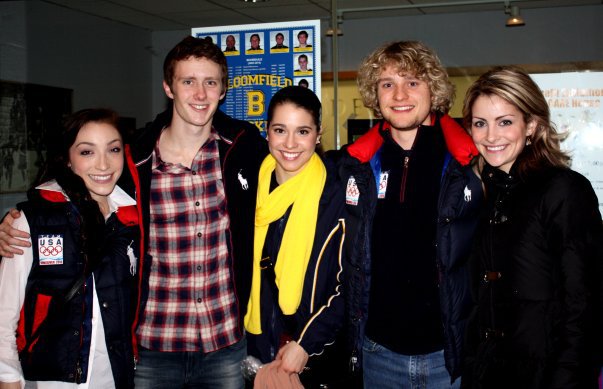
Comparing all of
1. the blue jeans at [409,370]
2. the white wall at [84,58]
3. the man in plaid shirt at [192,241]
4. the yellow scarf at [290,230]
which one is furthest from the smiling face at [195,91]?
the white wall at [84,58]

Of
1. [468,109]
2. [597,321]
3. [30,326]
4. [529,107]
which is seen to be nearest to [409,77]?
[468,109]

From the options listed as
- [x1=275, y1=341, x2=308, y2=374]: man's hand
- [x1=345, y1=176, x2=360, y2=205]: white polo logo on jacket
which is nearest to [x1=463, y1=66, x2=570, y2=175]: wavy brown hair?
[x1=345, y1=176, x2=360, y2=205]: white polo logo on jacket

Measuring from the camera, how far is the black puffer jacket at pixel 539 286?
168 cm

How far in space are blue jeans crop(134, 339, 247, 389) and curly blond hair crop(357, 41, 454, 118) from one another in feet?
4.31

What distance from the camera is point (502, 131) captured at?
1940 mm

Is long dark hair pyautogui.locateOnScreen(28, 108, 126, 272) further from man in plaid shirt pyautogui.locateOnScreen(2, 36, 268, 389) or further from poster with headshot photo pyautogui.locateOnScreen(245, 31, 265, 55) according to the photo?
poster with headshot photo pyautogui.locateOnScreen(245, 31, 265, 55)

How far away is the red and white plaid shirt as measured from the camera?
214 cm

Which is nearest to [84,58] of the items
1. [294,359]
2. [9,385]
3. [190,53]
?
[190,53]

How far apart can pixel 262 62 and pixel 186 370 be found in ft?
5.82

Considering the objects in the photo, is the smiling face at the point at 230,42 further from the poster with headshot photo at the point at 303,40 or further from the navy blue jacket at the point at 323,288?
the navy blue jacket at the point at 323,288

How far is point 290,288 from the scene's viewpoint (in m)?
2.10

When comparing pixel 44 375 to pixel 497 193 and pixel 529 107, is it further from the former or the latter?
pixel 529 107

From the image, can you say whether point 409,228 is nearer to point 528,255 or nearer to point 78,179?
point 528,255

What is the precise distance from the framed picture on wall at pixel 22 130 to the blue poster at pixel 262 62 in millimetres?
3767
